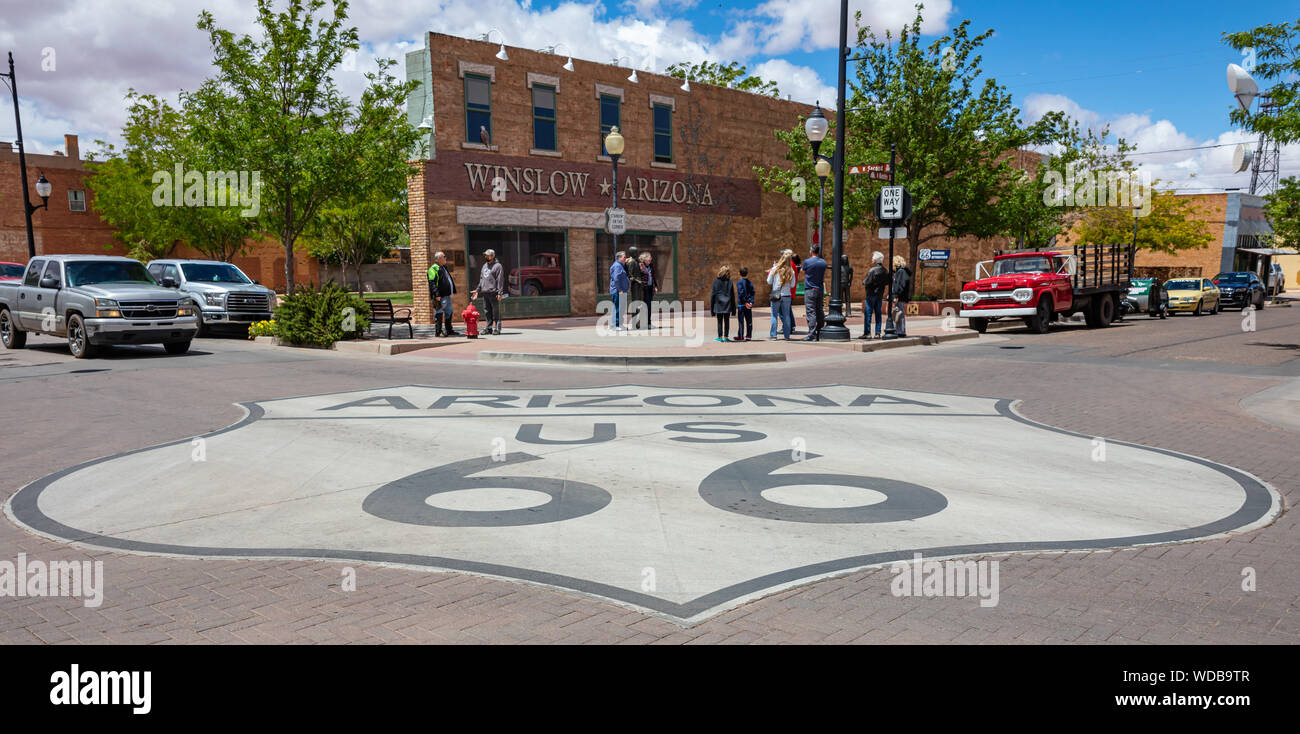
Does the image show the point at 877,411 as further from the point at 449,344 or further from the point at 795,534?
the point at 449,344

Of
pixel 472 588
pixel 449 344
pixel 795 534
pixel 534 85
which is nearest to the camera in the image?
pixel 472 588

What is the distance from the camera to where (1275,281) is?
5212 cm

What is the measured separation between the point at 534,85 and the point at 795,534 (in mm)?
23220

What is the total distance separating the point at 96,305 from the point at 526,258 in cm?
1266

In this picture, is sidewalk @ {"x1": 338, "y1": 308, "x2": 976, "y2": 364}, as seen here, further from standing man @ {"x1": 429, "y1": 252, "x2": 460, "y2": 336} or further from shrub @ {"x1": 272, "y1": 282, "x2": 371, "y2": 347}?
shrub @ {"x1": 272, "y1": 282, "x2": 371, "y2": 347}

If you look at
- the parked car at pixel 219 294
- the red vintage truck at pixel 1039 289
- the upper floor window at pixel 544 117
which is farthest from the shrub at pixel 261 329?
the red vintage truck at pixel 1039 289

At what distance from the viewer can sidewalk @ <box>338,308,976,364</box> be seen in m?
15.7

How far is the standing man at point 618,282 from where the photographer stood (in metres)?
20.6

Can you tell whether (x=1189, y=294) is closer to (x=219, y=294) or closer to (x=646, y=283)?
(x=646, y=283)

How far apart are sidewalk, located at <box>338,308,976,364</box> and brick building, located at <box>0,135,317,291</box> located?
119ft

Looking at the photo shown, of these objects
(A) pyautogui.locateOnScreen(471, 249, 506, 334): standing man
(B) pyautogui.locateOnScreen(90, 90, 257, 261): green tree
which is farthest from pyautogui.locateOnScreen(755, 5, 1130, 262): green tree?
(B) pyautogui.locateOnScreen(90, 90, 257, 261): green tree

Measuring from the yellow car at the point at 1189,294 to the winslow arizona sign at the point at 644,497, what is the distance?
28217 mm
